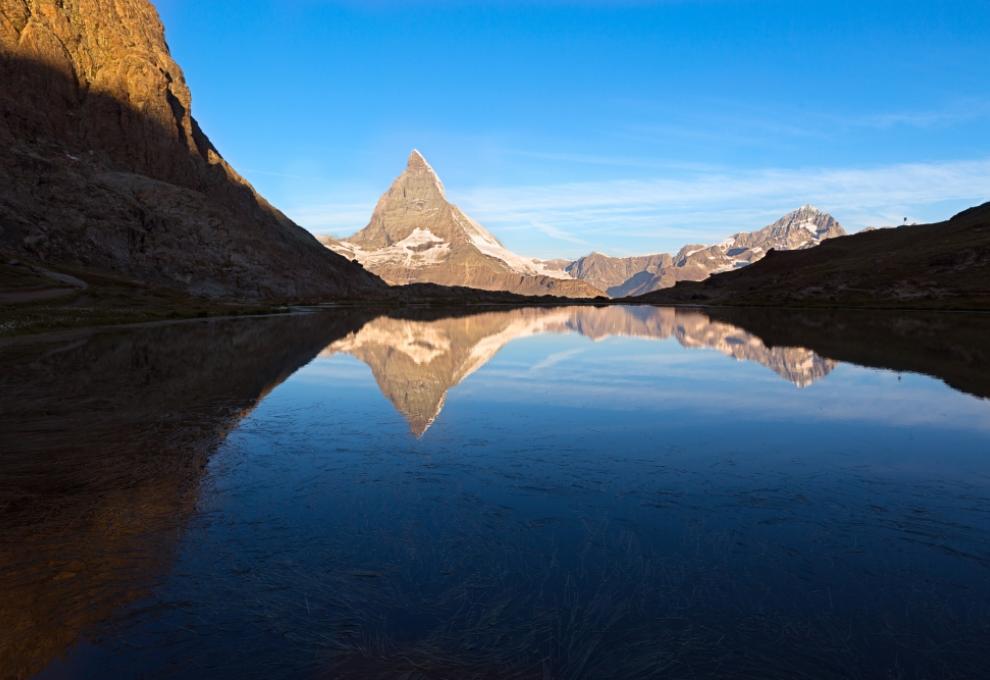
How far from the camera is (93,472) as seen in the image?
15617mm

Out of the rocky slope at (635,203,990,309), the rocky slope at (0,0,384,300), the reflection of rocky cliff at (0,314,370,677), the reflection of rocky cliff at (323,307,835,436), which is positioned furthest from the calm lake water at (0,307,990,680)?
the rocky slope at (635,203,990,309)

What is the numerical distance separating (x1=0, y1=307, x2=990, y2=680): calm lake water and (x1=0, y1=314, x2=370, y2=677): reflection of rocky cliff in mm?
74

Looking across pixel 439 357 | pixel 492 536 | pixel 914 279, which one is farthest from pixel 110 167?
pixel 914 279

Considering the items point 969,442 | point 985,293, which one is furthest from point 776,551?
point 985,293

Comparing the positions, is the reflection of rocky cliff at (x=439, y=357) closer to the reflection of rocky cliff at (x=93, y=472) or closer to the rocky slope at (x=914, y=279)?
the reflection of rocky cliff at (x=93, y=472)

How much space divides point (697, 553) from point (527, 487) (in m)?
4.70

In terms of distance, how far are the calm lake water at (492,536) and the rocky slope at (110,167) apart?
369ft

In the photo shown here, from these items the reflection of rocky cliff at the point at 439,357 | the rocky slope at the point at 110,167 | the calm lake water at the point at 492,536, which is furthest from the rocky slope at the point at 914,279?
the rocky slope at the point at 110,167

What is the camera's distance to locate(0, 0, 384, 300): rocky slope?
124625mm

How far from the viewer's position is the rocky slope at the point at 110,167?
409 ft

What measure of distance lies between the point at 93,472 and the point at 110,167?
16657 centimetres

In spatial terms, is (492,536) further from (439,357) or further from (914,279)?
(914,279)

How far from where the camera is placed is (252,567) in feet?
33.6

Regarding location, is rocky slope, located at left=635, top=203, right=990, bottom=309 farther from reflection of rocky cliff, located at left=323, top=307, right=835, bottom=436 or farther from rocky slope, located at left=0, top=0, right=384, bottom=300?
rocky slope, located at left=0, top=0, right=384, bottom=300
